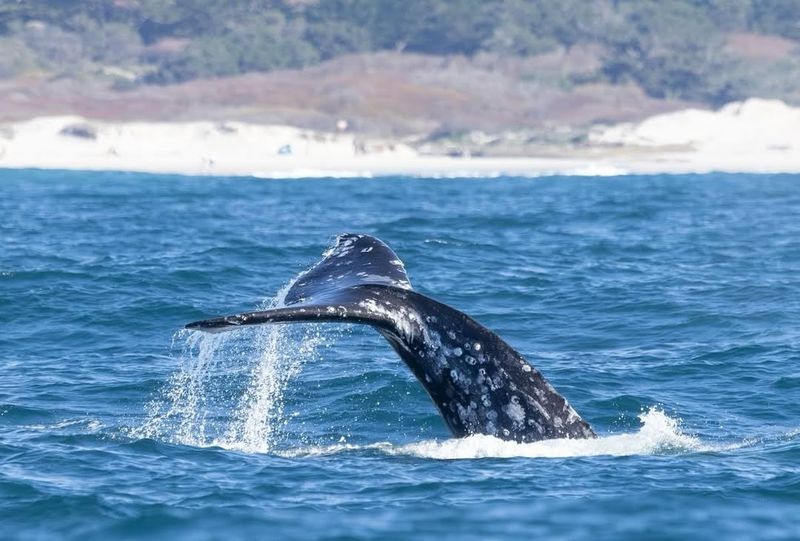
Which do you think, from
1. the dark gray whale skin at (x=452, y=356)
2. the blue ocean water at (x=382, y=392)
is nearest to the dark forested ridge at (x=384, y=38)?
the blue ocean water at (x=382, y=392)

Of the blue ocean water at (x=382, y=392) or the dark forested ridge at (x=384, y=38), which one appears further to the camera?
the dark forested ridge at (x=384, y=38)

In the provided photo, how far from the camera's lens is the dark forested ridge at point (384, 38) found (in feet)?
245

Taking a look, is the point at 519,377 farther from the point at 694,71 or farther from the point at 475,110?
the point at 694,71

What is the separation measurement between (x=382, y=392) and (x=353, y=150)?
169 feet

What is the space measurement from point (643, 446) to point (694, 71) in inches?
2646

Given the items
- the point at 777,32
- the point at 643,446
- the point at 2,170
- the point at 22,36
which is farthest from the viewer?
the point at 777,32

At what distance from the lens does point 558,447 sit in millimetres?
8820

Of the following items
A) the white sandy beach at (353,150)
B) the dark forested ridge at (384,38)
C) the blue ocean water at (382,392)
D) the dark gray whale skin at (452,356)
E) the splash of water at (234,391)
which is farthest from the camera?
the dark forested ridge at (384,38)

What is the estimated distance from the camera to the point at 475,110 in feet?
231

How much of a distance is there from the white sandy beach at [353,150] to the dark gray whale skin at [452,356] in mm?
43307

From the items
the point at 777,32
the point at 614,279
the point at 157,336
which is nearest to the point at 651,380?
the point at 157,336

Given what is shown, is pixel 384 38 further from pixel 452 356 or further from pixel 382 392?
pixel 452 356

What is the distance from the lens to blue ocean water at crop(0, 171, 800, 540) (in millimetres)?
8008

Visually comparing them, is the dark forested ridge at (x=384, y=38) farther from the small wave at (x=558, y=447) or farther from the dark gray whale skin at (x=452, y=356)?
the dark gray whale skin at (x=452, y=356)
